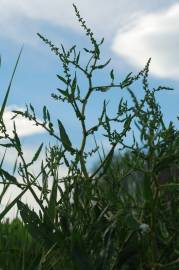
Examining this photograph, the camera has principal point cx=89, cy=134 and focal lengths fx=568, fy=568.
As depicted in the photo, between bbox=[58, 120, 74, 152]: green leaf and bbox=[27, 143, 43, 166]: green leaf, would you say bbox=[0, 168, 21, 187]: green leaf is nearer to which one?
bbox=[27, 143, 43, 166]: green leaf

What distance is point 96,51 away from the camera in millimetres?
2107

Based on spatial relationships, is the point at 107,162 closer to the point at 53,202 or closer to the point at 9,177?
the point at 53,202

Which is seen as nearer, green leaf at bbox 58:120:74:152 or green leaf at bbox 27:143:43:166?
green leaf at bbox 58:120:74:152

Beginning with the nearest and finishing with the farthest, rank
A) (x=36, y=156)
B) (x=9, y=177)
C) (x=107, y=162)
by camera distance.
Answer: (x=107, y=162)
(x=9, y=177)
(x=36, y=156)

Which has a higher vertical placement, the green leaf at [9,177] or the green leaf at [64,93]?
the green leaf at [64,93]

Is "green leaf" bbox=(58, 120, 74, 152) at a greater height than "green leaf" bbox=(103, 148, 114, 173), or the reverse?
"green leaf" bbox=(58, 120, 74, 152)

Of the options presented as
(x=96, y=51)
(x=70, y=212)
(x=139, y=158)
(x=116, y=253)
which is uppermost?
(x=96, y=51)

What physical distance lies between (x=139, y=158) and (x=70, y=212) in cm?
31

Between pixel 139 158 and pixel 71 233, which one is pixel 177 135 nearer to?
pixel 139 158

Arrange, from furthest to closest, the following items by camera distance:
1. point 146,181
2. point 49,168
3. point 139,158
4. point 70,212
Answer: point 49,168 < point 70,212 < point 139,158 < point 146,181

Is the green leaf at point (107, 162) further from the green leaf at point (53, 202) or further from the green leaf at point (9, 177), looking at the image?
the green leaf at point (9, 177)

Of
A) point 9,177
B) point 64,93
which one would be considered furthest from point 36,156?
point 64,93

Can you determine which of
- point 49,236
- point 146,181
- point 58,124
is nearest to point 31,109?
point 58,124

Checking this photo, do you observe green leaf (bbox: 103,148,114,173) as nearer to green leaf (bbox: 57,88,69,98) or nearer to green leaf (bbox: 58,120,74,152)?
green leaf (bbox: 58,120,74,152)
